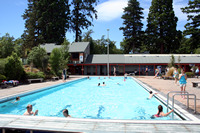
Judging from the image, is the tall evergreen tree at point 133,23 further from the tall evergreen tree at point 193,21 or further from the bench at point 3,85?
the bench at point 3,85

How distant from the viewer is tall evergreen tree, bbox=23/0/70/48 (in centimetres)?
3885

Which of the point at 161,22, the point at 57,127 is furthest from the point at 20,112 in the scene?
the point at 161,22


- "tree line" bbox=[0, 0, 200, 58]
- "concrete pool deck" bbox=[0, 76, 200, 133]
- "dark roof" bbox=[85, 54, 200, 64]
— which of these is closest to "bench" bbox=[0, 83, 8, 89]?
"concrete pool deck" bbox=[0, 76, 200, 133]

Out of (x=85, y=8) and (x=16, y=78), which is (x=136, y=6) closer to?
(x=85, y=8)

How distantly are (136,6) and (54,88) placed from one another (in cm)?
3432

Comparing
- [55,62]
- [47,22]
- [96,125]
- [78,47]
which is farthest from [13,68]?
[47,22]

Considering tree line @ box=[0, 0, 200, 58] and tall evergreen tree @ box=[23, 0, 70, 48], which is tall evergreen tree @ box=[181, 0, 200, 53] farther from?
tall evergreen tree @ box=[23, 0, 70, 48]

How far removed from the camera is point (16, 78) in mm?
13734

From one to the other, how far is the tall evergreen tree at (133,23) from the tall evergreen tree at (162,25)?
239 centimetres

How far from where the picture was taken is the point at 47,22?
40188 millimetres

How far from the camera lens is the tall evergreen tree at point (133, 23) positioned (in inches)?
1534

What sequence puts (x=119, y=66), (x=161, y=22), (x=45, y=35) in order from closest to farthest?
(x=119, y=66) < (x=161, y=22) < (x=45, y=35)

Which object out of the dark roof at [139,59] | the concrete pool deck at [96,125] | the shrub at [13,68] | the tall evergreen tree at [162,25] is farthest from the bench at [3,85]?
the tall evergreen tree at [162,25]

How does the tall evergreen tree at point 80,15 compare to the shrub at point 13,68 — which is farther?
the tall evergreen tree at point 80,15
